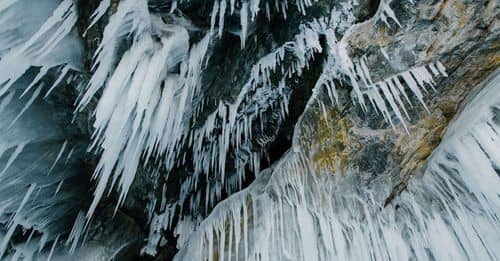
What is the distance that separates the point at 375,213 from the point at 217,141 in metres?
1.20

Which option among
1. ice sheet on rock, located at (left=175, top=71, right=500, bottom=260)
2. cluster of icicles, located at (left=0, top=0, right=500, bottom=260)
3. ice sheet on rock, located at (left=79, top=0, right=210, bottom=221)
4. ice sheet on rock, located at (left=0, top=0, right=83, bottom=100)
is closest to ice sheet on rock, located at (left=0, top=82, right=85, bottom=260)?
cluster of icicles, located at (left=0, top=0, right=500, bottom=260)

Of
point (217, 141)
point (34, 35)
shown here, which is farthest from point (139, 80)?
point (217, 141)

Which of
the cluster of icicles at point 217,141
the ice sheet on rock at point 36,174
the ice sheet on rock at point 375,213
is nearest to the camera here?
the ice sheet on rock at point 375,213

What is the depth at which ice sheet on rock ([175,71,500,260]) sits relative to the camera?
5.56ft

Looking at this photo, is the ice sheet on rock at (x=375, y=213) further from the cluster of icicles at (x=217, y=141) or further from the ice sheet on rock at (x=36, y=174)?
the ice sheet on rock at (x=36, y=174)

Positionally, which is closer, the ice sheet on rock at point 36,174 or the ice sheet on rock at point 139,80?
the ice sheet on rock at point 139,80

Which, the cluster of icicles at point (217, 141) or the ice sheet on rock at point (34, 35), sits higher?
the ice sheet on rock at point (34, 35)

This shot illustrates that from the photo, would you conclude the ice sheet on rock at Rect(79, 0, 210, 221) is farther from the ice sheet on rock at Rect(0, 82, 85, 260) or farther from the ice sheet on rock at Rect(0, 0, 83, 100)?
the ice sheet on rock at Rect(0, 82, 85, 260)

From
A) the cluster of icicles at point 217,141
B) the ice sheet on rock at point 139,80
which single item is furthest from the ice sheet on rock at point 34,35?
the ice sheet on rock at point 139,80

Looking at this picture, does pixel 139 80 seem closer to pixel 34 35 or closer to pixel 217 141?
pixel 34 35

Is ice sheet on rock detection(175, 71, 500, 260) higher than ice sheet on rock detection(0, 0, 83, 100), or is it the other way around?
ice sheet on rock detection(0, 0, 83, 100)

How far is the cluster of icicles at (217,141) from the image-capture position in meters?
1.80

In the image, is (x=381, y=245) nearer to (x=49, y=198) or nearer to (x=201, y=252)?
(x=201, y=252)

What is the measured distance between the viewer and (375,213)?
6.76 ft
